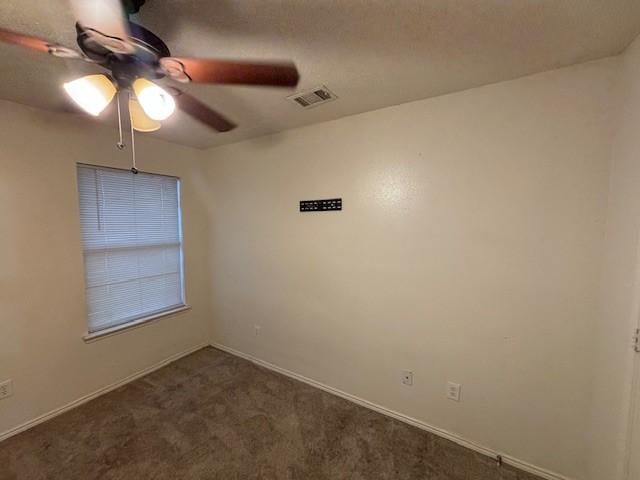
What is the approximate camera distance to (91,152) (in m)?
2.30

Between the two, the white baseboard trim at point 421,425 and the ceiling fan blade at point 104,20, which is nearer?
the ceiling fan blade at point 104,20

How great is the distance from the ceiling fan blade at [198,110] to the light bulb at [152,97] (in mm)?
149

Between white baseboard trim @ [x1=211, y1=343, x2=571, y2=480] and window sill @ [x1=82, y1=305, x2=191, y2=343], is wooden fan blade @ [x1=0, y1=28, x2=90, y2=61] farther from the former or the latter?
white baseboard trim @ [x1=211, y1=343, x2=571, y2=480]

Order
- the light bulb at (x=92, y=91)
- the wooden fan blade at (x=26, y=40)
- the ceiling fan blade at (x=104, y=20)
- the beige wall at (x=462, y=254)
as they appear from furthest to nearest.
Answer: the beige wall at (x=462, y=254) < the light bulb at (x=92, y=91) < the wooden fan blade at (x=26, y=40) < the ceiling fan blade at (x=104, y=20)

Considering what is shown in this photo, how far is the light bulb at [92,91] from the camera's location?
1019 mm

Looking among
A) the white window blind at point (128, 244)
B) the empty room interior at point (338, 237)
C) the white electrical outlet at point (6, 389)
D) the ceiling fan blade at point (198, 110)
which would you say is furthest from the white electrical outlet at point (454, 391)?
the white electrical outlet at point (6, 389)

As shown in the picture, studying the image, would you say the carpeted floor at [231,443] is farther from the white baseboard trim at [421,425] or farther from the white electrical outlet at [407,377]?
the white electrical outlet at [407,377]

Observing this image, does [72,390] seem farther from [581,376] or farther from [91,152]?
[581,376]

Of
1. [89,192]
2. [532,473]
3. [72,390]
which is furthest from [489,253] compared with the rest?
[72,390]

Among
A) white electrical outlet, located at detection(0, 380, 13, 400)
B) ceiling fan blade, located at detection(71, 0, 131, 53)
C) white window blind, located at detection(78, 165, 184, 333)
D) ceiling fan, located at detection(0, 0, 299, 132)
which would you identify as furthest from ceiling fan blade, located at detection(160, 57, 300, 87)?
white electrical outlet, located at detection(0, 380, 13, 400)

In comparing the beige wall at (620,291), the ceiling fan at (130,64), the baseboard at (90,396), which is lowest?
the baseboard at (90,396)

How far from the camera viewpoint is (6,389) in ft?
6.29

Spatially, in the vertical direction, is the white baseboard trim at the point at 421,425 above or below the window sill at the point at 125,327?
below

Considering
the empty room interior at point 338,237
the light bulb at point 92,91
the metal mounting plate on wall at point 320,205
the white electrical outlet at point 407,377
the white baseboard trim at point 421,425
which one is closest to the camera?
the light bulb at point 92,91
